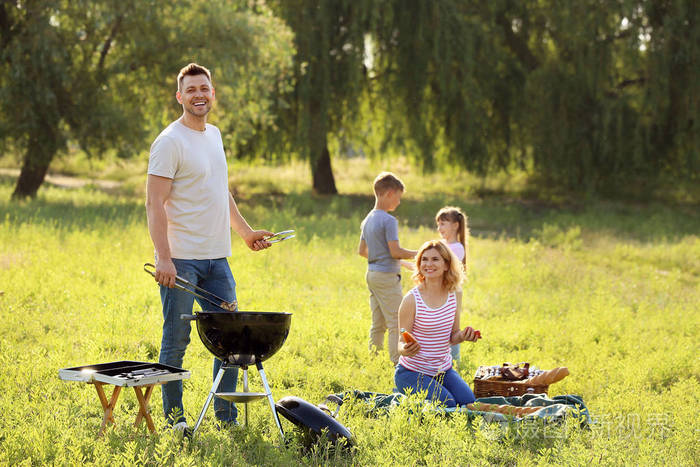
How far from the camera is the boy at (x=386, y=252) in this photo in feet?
22.0

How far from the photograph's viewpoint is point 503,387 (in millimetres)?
5938

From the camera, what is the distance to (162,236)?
4461 mm

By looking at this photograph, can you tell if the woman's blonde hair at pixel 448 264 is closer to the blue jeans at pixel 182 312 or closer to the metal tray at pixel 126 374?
the blue jeans at pixel 182 312

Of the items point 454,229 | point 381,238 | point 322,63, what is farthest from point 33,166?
point 454,229

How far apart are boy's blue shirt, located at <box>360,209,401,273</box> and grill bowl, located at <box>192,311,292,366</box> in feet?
8.00

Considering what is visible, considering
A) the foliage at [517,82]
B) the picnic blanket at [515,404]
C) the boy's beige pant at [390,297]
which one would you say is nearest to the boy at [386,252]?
the boy's beige pant at [390,297]

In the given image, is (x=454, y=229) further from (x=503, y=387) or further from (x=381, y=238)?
(x=503, y=387)

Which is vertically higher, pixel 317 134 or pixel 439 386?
pixel 317 134

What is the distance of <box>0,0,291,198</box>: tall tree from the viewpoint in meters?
17.8

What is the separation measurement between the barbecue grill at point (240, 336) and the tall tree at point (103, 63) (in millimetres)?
15018

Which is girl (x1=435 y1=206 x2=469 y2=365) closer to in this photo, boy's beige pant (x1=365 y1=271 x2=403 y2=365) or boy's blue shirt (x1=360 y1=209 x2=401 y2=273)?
boy's blue shirt (x1=360 y1=209 x2=401 y2=273)

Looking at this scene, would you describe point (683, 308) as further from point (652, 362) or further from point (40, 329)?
point (40, 329)

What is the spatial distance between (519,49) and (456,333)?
20.4 metres

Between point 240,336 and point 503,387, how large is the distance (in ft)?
8.36
